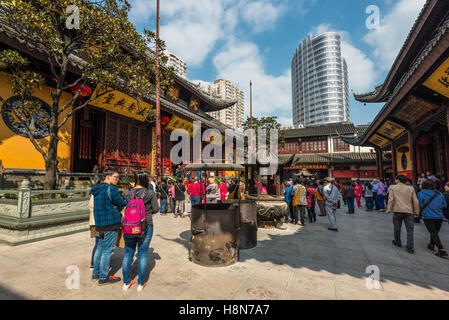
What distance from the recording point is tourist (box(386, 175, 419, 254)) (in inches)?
188

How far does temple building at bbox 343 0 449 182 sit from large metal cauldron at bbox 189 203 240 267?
21.7ft

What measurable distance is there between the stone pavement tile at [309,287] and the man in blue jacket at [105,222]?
8.26ft

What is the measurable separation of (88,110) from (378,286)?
12.6 meters

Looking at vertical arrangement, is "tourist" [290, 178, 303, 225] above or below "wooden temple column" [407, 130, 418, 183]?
below

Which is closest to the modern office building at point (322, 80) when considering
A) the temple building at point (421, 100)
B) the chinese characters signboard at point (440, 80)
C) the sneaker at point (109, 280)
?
the temple building at point (421, 100)

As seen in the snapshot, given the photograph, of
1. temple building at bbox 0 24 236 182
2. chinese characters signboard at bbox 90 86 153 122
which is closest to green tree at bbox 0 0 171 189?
temple building at bbox 0 24 236 182

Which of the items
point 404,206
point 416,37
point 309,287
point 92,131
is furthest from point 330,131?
point 309,287

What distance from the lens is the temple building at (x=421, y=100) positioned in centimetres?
627

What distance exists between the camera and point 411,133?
11.0 meters

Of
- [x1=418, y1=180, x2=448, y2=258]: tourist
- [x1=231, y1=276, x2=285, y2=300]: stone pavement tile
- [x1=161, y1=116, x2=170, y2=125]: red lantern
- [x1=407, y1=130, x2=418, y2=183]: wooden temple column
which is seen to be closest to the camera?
[x1=231, y1=276, x2=285, y2=300]: stone pavement tile

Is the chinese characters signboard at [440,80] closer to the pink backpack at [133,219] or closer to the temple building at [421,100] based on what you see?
the temple building at [421,100]

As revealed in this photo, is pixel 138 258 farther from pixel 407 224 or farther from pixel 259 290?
pixel 407 224

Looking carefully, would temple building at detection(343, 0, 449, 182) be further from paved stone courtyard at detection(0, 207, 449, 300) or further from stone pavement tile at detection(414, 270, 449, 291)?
stone pavement tile at detection(414, 270, 449, 291)
